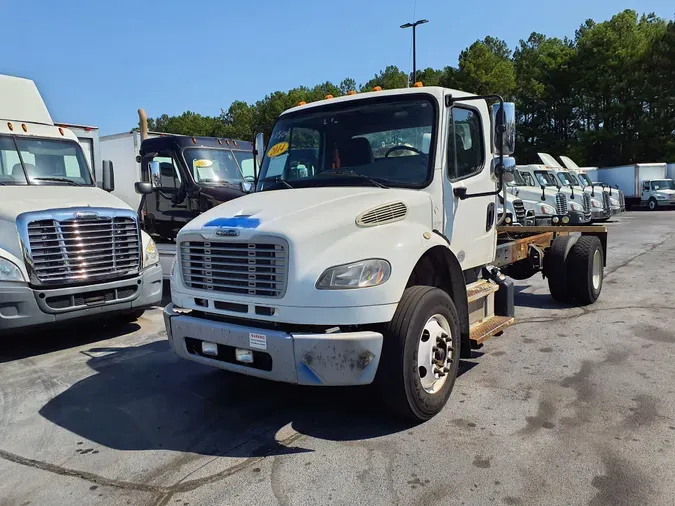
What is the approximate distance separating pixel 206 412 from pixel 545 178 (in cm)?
1817

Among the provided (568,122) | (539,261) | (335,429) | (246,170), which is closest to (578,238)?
(539,261)

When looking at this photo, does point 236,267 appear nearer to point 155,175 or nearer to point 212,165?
point 212,165

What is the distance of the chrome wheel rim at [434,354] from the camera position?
3908 millimetres

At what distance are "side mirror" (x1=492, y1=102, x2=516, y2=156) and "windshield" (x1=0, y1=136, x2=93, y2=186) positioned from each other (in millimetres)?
5639

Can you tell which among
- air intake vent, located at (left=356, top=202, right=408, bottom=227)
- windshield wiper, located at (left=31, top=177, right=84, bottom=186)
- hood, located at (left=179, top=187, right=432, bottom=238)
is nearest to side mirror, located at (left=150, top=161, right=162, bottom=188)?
windshield wiper, located at (left=31, top=177, right=84, bottom=186)

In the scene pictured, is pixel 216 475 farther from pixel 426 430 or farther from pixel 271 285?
pixel 426 430

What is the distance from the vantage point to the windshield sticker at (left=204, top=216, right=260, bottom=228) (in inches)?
149

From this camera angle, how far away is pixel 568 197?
20.2 metres

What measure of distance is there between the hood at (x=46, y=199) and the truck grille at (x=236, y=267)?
9.29 ft

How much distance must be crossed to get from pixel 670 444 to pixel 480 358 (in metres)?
2.07

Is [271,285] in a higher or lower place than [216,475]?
higher

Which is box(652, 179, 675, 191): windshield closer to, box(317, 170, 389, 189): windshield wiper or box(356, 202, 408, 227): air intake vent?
box(317, 170, 389, 189): windshield wiper

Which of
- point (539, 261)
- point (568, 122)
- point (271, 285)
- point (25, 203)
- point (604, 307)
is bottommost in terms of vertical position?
point (604, 307)

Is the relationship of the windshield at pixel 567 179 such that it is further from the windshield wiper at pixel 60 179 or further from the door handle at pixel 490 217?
the windshield wiper at pixel 60 179
